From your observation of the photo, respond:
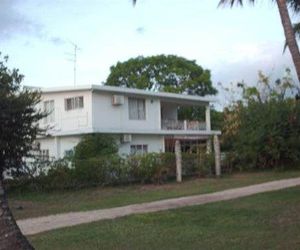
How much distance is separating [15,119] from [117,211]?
30.0 feet

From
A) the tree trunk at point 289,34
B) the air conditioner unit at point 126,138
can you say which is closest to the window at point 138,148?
the air conditioner unit at point 126,138

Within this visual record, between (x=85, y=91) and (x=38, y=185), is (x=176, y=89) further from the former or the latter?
(x=38, y=185)

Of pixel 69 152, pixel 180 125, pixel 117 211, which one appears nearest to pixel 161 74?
pixel 180 125

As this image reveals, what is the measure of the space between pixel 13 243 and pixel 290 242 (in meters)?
5.73

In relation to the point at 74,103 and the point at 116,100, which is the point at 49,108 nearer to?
the point at 74,103

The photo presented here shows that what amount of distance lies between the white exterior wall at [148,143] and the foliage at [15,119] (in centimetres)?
1407

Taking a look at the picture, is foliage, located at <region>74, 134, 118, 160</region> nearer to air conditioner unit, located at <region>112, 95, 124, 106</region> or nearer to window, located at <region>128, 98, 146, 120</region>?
air conditioner unit, located at <region>112, 95, 124, 106</region>

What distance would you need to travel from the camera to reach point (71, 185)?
25.4m

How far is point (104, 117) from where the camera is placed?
125ft

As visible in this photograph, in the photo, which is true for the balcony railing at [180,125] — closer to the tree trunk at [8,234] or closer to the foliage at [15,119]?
the foliage at [15,119]

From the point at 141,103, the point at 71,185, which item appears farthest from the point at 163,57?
the point at 71,185

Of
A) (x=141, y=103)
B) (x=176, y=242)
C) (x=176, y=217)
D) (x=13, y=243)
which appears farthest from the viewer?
(x=141, y=103)

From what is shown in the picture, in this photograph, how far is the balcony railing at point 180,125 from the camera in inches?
1736

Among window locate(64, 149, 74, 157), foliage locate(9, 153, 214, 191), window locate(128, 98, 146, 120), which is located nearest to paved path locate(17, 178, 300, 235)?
foliage locate(9, 153, 214, 191)
